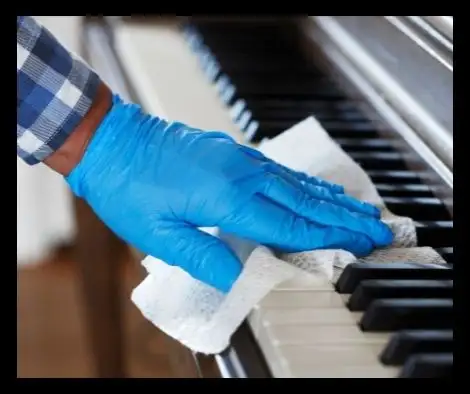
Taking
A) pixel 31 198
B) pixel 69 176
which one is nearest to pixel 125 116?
pixel 69 176

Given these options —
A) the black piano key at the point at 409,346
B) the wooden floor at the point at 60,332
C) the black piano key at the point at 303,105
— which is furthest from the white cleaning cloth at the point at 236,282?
the wooden floor at the point at 60,332

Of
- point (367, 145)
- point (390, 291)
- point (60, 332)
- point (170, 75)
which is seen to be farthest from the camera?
point (60, 332)

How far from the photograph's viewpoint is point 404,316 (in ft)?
2.35

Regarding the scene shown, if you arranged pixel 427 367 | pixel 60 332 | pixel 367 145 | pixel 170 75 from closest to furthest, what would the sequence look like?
pixel 427 367
pixel 367 145
pixel 170 75
pixel 60 332

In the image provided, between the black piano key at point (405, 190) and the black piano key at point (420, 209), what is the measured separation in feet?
0.07

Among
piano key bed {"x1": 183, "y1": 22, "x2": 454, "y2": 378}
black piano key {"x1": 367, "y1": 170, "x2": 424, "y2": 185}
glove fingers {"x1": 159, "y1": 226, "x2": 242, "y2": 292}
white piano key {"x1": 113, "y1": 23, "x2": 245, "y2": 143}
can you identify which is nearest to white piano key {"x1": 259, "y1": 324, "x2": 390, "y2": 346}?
piano key bed {"x1": 183, "y1": 22, "x2": 454, "y2": 378}

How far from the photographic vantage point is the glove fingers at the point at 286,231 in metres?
0.83

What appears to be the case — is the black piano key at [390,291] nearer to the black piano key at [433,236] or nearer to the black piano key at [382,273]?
the black piano key at [382,273]

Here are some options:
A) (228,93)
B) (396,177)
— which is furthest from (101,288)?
(396,177)

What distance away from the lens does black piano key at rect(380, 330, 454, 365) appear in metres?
0.67

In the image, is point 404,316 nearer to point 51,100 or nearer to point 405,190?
point 405,190

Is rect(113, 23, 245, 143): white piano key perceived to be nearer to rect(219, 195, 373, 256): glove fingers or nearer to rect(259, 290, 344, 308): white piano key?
rect(219, 195, 373, 256): glove fingers

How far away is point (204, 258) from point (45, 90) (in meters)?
0.33
